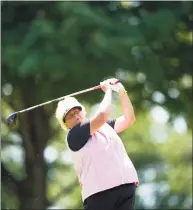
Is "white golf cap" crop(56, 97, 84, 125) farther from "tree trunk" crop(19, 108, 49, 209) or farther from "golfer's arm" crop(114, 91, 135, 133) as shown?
"tree trunk" crop(19, 108, 49, 209)

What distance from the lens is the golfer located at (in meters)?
4.74

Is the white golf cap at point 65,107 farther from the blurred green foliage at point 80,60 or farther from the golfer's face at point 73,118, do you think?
the blurred green foliage at point 80,60

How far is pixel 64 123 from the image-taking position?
192 inches

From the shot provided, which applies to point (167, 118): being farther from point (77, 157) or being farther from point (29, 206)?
point (77, 157)

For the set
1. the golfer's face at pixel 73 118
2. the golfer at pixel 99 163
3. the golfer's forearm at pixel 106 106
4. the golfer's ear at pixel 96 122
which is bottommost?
the golfer at pixel 99 163

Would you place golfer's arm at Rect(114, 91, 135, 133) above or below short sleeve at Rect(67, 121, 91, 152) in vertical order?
above

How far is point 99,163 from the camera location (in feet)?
15.6

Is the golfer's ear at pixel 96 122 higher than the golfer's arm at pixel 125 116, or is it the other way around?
the golfer's arm at pixel 125 116

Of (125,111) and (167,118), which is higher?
(167,118)

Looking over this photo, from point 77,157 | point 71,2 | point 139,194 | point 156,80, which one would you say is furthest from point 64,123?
point 139,194

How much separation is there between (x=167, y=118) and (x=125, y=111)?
873 cm

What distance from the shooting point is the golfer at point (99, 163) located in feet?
15.5

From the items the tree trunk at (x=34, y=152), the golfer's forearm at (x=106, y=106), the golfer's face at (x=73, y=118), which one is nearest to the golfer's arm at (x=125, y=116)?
the golfer's forearm at (x=106, y=106)

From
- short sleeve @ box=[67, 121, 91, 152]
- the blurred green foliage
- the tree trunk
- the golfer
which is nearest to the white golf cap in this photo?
the golfer
